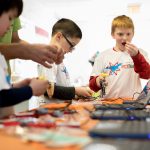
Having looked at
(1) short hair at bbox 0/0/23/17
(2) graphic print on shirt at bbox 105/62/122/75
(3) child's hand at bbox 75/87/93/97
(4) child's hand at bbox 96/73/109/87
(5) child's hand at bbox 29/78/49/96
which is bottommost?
(3) child's hand at bbox 75/87/93/97

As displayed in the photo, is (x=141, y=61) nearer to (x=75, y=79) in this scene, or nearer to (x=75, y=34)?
→ (x=75, y=34)

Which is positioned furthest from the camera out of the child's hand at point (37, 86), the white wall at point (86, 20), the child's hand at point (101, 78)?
the white wall at point (86, 20)

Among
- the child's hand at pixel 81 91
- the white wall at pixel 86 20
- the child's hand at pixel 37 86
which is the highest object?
the white wall at pixel 86 20

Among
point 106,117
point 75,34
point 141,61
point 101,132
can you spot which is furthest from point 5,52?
point 141,61

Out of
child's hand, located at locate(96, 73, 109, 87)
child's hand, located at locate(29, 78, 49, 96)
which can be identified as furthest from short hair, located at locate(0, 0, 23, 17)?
child's hand, located at locate(96, 73, 109, 87)

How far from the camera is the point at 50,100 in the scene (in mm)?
1816

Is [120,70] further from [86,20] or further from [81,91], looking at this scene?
[86,20]

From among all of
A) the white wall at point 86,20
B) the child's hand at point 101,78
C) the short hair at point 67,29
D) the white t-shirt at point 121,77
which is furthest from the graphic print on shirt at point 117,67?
the white wall at point 86,20

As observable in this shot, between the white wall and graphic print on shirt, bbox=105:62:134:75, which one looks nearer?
graphic print on shirt, bbox=105:62:134:75

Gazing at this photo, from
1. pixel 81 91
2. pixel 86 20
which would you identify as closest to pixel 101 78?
pixel 81 91

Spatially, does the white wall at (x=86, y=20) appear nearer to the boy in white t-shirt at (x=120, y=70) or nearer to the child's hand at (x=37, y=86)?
the boy in white t-shirt at (x=120, y=70)

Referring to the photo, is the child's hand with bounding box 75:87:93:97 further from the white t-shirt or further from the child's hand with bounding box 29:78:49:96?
the child's hand with bounding box 29:78:49:96

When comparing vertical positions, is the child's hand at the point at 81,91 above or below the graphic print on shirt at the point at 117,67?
below

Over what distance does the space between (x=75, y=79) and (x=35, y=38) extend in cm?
205
